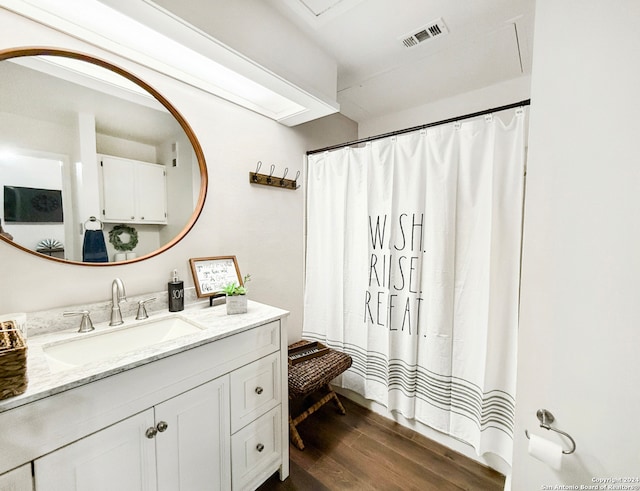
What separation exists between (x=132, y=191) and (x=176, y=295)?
599 millimetres

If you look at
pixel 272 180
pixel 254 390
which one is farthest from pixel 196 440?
pixel 272 180

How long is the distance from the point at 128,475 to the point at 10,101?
148 cm

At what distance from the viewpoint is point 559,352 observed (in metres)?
0.88

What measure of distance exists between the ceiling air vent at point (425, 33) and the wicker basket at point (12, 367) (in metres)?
2.12

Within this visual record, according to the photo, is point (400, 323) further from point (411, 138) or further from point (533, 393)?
point (411, 138)

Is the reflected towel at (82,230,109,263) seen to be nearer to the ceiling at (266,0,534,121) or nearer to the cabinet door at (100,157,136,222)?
the cabinet door at (100,157,136,222)

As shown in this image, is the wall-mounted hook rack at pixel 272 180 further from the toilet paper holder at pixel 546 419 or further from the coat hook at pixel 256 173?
the toilet paper holder at pixel 546 419

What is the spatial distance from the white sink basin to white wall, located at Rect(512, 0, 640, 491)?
1441 mm

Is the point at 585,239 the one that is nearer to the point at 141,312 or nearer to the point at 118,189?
the point at 141,312

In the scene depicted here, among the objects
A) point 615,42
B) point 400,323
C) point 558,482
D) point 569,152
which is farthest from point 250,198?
point 558,482

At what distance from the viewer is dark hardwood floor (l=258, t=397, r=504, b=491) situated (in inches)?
54.2

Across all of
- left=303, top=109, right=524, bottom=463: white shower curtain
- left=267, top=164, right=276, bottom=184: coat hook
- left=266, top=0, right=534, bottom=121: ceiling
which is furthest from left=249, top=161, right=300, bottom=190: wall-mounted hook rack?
left=266, top=0, right=534, bottom=121: ceiling

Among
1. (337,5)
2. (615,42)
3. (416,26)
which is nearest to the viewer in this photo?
(615,42)

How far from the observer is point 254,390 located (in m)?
1.25
